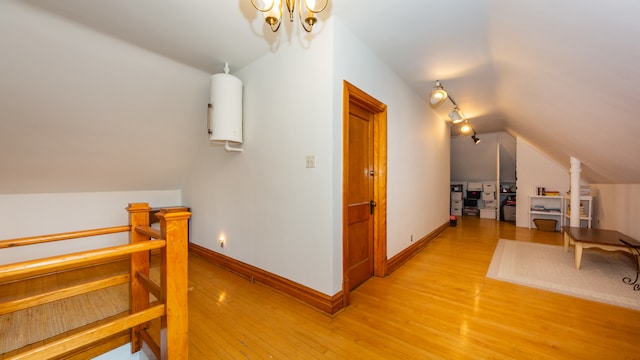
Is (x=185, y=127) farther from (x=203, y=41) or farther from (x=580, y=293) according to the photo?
(x=580, y=293)

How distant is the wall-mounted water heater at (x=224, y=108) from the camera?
2.75m

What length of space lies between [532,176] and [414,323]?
6.08 meters

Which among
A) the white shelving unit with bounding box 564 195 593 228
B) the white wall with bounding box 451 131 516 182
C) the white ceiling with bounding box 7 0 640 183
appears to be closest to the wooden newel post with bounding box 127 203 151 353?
the white ceiling with bounding box 7 0 640 183

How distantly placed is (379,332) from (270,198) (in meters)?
1.63

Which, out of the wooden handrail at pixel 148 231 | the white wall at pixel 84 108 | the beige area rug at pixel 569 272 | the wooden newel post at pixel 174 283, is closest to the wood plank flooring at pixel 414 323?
the beige area rug at pixel 569 272

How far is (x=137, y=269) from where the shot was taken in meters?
1.66

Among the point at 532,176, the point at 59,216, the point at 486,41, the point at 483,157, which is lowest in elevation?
the point at 59,216

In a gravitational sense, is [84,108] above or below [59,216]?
above

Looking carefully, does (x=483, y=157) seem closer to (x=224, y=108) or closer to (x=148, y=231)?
(x=224, y=108)

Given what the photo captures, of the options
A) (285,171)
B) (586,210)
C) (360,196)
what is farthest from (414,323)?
(586,210)

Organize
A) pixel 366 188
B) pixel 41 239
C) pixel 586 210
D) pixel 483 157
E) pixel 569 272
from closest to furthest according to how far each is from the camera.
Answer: pixel 41 239, pixel 366 188, pixel 569 272, pixel 586 210, pixel 483 157

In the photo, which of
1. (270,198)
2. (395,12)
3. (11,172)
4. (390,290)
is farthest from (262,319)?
(11,172)

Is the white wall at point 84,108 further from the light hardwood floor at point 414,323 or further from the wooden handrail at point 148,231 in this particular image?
the light hardwood floor at point 414,323

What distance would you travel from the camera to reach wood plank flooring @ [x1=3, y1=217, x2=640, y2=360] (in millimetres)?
1699
